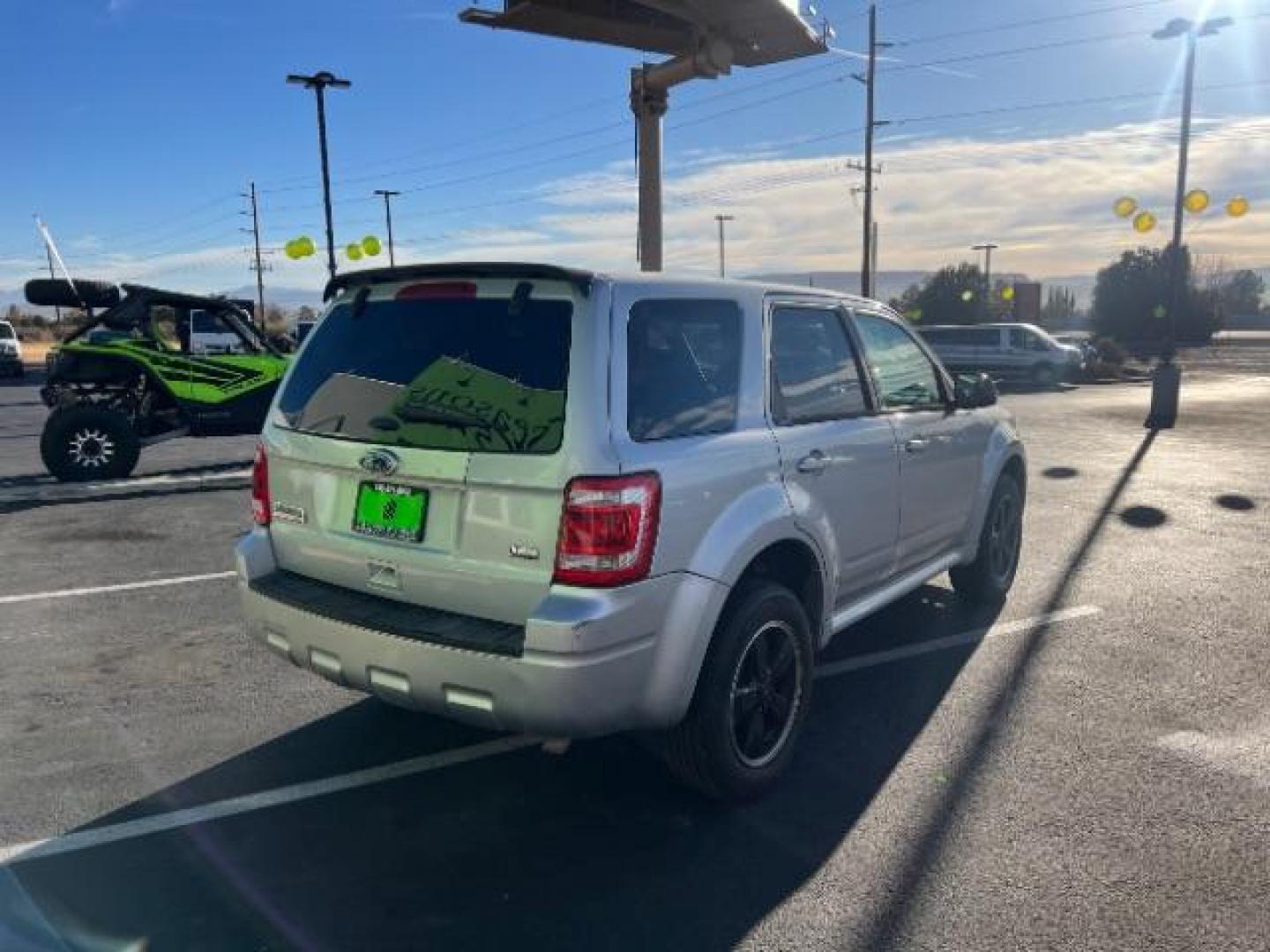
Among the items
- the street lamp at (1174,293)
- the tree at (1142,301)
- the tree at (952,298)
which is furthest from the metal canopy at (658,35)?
the tree at (1142,301)

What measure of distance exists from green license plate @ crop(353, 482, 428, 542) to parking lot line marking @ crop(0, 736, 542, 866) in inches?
40.0

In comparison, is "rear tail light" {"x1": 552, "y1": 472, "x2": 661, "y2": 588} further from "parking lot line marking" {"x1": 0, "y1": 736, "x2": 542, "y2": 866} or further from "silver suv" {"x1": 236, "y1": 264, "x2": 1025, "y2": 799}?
"parking lot line marking" {"x1": 0, "y1": 736, "x2": 542, "y2": 866}

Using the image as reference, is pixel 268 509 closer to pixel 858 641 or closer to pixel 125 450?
pixel 858 641

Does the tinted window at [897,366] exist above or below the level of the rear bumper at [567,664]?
above

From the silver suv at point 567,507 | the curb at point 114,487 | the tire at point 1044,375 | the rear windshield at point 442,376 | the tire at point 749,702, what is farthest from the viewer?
the tire at point 1044,375

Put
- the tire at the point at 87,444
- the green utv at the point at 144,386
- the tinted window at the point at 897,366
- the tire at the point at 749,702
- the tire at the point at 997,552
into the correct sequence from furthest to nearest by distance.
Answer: the green utv at the point at 144,386, the tire at the point at 87,444, the tire at the point at 997,552, the tinted window at the point at 897,366, the tire at the point at 749,702

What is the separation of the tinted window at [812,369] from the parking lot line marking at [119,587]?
444 centimetres

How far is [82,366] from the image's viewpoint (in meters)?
10.2

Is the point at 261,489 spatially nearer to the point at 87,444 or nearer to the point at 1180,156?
the point at 87,444

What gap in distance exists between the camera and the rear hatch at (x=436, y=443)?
2879 mm

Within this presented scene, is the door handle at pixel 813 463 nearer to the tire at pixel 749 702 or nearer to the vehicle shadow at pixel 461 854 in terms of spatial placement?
the tire at pixel 749 702

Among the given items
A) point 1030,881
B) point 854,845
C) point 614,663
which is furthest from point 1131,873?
point 614,663

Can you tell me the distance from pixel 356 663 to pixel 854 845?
1.75 meters

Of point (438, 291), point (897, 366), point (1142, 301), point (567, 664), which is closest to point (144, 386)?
point (438, 291)
